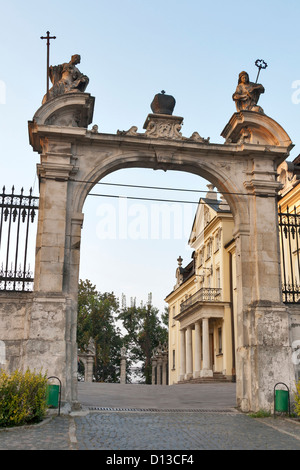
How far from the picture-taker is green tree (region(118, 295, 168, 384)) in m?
64.1

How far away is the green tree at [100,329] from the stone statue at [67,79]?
40.9m

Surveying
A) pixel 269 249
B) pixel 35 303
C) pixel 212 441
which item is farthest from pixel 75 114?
pixel 212 441

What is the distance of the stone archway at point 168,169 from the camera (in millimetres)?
12328

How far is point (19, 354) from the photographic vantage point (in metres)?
12.3

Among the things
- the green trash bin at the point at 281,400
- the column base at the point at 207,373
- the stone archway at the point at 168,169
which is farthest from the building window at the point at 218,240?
the green trash bin at the point at 281,400

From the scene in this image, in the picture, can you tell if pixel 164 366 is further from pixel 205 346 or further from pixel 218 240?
pixel 218 240

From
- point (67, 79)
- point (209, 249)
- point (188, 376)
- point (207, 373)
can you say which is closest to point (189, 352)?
point (188, 376)

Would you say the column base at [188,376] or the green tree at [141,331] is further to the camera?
the green tree at [141,331]

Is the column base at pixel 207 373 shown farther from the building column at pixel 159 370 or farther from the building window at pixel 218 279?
the building column at pixel 159 370

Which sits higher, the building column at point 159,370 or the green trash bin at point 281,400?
the building column at point 159,370

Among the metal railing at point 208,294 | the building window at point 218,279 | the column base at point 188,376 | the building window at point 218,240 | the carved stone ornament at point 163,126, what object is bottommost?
the column base at point 188,376

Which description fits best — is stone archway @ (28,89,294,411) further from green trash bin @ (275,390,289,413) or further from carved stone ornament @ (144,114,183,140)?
green trash bin @ (275,390,289,413)

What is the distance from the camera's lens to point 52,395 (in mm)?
11461
